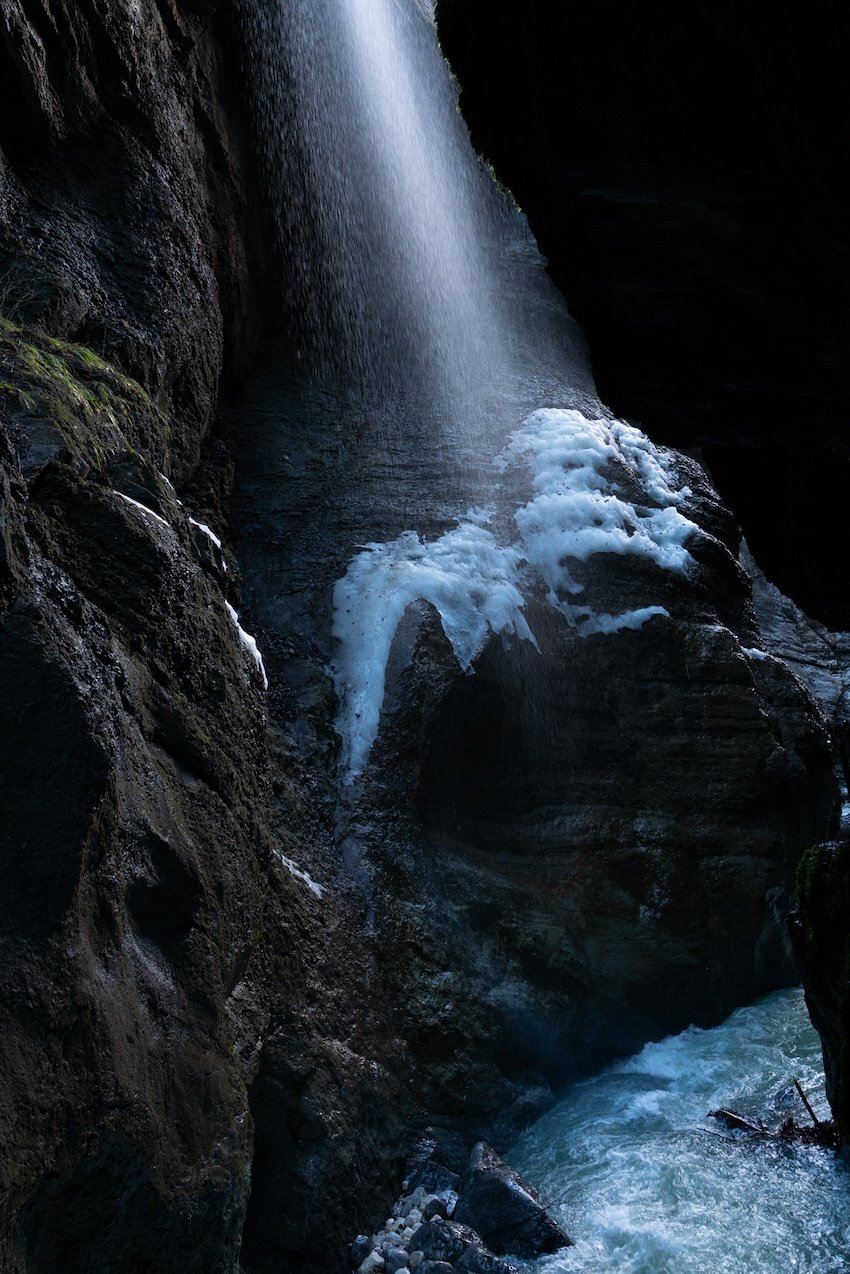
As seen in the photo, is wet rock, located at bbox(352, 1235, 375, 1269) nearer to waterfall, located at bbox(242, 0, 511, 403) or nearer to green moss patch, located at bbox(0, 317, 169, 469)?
green moss patch, located at bbox(0, 317, 169, 469)

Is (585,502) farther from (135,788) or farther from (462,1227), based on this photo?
(135,788)

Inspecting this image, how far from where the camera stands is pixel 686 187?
346cm

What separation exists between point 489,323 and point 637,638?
28.2ft

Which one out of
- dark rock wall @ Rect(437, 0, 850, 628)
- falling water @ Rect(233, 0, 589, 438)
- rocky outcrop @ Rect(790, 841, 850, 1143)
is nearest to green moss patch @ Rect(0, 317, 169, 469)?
dark rock wall @ Rect(437, 0, 850, 628)

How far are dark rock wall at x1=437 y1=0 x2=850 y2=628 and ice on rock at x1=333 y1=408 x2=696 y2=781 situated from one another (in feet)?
24.7

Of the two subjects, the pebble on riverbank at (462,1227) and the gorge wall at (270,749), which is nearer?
the gorge wall at (270,749)

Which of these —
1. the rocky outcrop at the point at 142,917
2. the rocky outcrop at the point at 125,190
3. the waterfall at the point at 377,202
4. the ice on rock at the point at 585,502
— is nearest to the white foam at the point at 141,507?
the rocky outcrop at the point at 142,917

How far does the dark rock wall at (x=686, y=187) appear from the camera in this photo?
2.98m

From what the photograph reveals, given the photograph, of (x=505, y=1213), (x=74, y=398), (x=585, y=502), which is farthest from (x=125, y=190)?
(x=505, y=1213)

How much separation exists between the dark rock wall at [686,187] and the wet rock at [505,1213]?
Result: 19.5 feet

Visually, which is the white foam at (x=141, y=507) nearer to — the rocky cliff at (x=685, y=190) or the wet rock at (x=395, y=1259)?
the rocky cliff at (x=685, y=190)

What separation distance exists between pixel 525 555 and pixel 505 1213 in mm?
8359

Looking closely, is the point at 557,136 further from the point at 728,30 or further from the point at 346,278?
the point at 346,278

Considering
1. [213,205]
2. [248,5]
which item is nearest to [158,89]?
[213,205]
